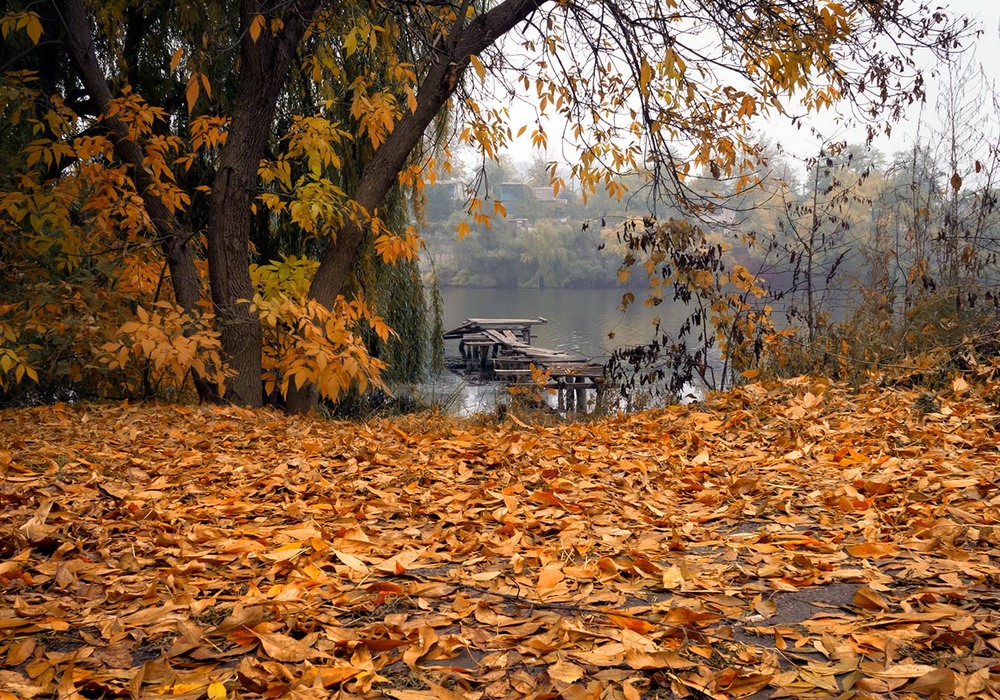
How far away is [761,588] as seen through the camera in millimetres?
1947

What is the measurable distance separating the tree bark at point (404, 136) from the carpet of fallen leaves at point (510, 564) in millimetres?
1987

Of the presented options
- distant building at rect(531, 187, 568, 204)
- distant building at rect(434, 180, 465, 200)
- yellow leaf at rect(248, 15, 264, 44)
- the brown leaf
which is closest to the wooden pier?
yellow leaf at rect(248, 15, 264, 44)

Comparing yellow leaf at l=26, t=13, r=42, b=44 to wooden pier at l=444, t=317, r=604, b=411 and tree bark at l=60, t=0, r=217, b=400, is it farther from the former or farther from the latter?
wooden pier at l=444, t=317, r=604, b=411

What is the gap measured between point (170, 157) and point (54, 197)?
154 centimetres

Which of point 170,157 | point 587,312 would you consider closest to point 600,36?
point 170,157

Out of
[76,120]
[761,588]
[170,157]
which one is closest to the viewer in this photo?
[761,588]

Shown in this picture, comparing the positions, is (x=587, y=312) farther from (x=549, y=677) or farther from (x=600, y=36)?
(x=549, y=677)

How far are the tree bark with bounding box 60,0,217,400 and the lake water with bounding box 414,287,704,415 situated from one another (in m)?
9.17

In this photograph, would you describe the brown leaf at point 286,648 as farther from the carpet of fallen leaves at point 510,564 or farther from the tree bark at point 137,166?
the tree bark at point 137,166

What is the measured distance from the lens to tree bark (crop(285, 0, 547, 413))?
4.98 metres

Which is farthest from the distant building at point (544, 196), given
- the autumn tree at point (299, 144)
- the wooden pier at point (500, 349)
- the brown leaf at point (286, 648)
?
the brown leaf at point (286, 648)

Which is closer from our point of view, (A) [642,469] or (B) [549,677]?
(B) [549,677]

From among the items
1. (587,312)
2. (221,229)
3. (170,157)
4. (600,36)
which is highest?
(600,36)

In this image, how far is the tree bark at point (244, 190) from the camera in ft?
16.3
